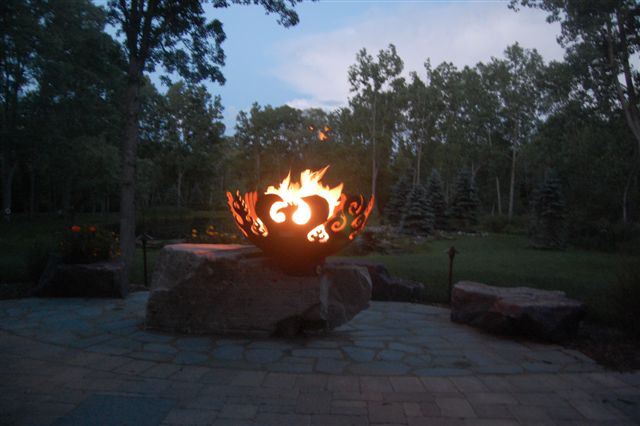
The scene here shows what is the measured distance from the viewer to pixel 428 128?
138ft

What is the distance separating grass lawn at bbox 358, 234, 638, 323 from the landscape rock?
5.11 meters

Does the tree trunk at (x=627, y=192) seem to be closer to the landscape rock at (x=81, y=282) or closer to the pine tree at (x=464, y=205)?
the pine tree at (x=464, y=205)

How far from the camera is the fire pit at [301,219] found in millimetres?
4934

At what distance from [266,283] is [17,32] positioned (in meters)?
19.1

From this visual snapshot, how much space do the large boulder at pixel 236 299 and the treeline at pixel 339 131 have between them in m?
1.36

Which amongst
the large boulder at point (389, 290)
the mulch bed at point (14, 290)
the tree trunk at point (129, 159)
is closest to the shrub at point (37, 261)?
the mulch bed at point (14, 290)

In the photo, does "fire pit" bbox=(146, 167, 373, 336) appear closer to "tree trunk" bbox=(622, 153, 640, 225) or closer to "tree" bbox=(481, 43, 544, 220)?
"tree trunk" bbox=(622, 153, 640, 225)

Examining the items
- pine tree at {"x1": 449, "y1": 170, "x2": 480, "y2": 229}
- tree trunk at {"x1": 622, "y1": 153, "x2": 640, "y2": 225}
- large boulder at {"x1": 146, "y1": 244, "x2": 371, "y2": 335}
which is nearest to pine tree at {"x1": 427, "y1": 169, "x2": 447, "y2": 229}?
pine tree at {"x1": 449, "y1": 170, "x2": 480, "y2": 229}

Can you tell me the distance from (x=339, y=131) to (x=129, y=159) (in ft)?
108

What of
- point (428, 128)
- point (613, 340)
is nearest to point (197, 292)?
point (613, 340)

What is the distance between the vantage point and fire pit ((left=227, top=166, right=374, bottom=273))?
4.93m

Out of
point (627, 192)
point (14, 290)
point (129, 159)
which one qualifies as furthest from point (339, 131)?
point (14, 290)

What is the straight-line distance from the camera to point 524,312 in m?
5.00

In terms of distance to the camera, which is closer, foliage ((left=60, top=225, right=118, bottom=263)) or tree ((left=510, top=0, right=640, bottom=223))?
foliage ((left=60, top=225, right=118, bottom=263))
